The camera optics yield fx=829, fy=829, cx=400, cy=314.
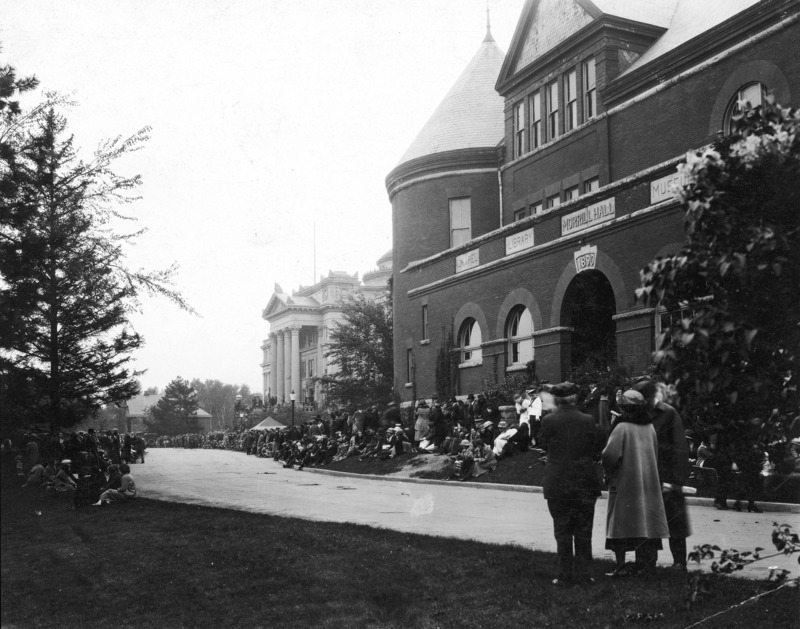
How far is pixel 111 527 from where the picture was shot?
13617 mm

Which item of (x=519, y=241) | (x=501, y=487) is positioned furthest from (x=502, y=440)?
(x=519, y=241)

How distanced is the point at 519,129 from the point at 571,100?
3.23 meters

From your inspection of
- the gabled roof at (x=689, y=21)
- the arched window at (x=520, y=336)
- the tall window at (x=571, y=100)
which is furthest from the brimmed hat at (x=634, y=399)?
the tall window at (x=571, y=100)

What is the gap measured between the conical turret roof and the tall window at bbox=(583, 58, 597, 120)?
271 inches

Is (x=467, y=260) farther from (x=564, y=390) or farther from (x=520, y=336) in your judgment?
(x=564, y=390)

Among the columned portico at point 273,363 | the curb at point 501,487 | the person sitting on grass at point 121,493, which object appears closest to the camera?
the curb at point 501,487

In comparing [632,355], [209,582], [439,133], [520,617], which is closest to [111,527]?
[209,582]

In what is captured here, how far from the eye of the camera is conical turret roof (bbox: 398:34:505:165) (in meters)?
35.2

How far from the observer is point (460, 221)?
35.0m

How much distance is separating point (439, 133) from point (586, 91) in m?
9.97

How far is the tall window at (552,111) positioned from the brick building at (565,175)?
7cm

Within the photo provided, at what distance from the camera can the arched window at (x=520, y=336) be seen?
27.5 meters

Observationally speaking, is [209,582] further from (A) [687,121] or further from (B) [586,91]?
(B) [586,91]

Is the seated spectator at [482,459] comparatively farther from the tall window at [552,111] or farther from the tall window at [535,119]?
the tall window at [535,119]
